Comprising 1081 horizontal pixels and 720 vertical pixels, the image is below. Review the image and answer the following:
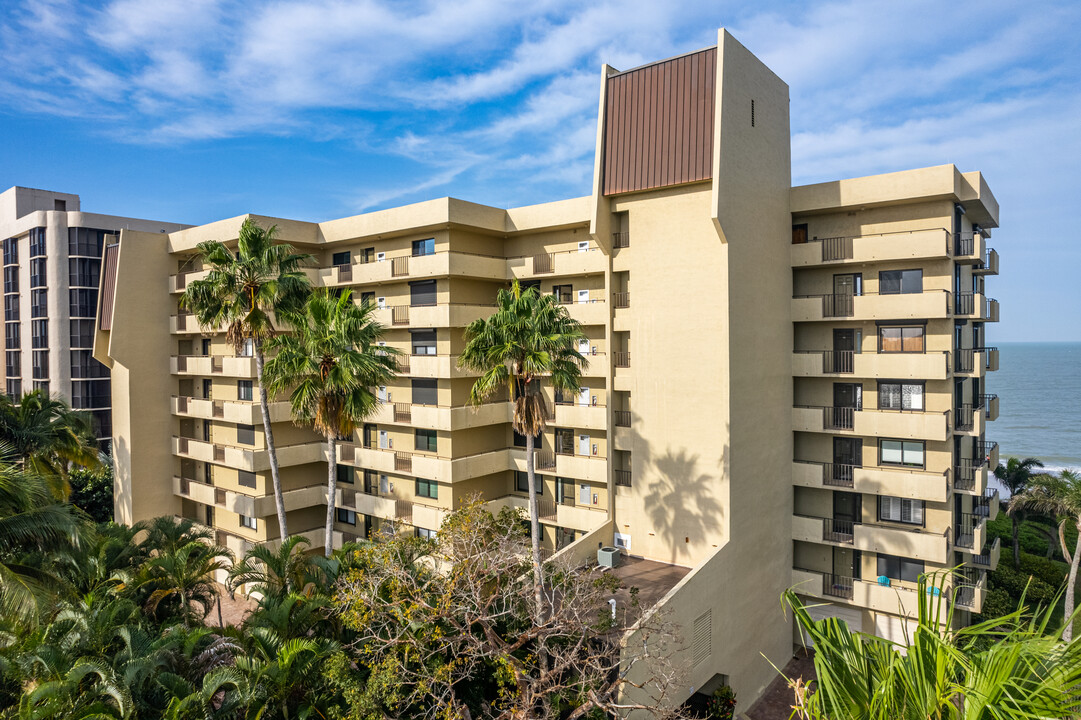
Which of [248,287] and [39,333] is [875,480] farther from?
[39,333]

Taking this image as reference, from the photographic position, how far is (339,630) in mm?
19828

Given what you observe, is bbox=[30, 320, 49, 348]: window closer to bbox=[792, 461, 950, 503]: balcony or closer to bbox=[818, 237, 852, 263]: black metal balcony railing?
bbox=[792, 461, 950, 503]: balcony

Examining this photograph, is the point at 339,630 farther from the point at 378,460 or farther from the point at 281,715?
the point at 378,460

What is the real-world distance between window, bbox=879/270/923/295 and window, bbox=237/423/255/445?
33305mm

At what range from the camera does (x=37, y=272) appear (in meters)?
52.8

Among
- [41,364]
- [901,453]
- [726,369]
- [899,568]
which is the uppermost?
[41,364]

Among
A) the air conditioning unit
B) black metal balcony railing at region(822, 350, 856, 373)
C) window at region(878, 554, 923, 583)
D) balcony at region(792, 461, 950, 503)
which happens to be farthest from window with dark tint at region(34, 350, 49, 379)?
window at region(878, 554, 923, 583)

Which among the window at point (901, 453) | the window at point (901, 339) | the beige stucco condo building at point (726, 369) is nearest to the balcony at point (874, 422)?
the beige stucco condo building at point (726, 369)

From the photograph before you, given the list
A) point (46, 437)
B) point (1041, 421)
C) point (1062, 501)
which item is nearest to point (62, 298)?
point (46, 437)

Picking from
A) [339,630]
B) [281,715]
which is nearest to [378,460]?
[339,630]

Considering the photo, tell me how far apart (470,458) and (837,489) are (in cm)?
1684

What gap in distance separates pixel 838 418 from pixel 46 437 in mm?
35145

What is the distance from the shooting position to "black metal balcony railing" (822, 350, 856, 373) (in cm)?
2715

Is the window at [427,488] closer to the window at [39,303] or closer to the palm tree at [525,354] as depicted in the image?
the palm tree at [525,354]
